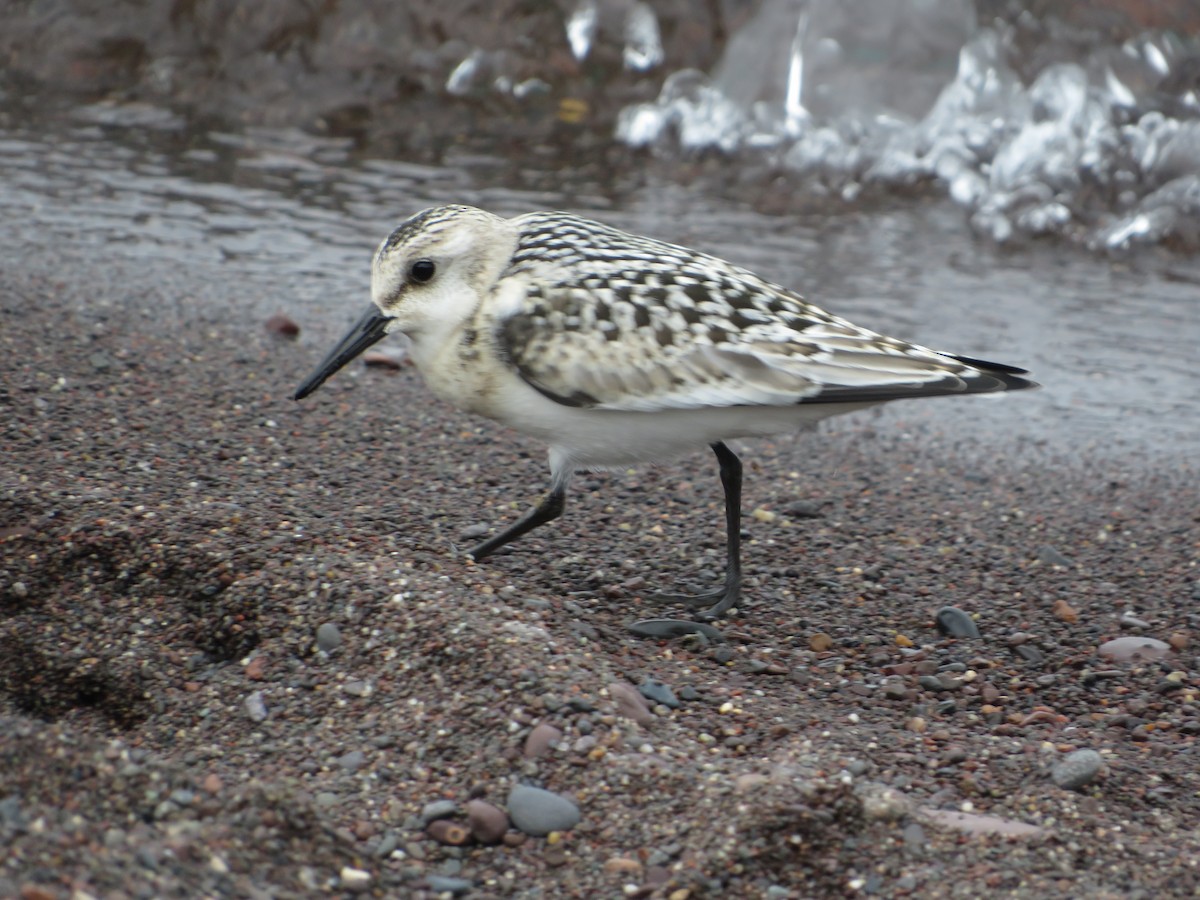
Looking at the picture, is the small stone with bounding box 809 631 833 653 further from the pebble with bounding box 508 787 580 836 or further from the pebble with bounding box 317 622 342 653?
the pebble with bounding box 317 622 342 653

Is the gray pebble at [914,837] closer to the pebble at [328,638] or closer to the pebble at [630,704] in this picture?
the pebble at [630,704]

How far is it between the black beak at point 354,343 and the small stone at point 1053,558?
8.06 feet

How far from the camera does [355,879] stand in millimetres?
2977

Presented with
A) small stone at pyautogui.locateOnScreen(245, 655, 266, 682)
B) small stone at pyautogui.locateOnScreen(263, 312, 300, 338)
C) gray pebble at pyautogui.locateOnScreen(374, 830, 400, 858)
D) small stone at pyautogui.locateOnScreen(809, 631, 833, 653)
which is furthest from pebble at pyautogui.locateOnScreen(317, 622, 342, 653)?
small stone at pyautogui.locateOnScreen(263, 312, 300, 338)

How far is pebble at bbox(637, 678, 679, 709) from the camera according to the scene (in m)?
3.82

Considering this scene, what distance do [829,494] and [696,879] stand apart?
2674mm

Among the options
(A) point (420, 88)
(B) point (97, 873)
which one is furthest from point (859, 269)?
(B) point (97, 873)

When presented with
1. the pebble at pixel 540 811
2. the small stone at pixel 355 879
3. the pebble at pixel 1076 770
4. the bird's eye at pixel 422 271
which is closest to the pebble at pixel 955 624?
the pebble at pixel 1076 770

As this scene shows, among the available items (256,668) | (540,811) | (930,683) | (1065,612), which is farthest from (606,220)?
(540,811)

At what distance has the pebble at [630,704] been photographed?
366cm

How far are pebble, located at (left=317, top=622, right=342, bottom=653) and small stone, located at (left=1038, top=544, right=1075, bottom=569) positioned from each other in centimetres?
258

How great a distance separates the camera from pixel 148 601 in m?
4.06

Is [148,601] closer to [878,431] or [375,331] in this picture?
[375,331]

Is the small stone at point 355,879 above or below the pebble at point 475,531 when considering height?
below
